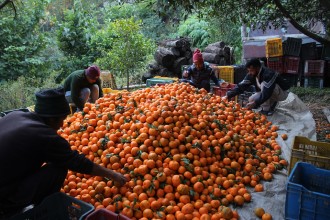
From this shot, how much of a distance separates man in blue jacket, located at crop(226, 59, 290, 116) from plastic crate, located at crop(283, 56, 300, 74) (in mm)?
4594

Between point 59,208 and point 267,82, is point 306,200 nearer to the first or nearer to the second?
point 59,208

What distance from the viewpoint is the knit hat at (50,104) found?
2330mm

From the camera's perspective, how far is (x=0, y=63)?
8.15 meters

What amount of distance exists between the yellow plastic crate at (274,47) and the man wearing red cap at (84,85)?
18.9ft

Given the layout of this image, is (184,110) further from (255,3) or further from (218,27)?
(218,27)

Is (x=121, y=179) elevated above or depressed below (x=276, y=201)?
above

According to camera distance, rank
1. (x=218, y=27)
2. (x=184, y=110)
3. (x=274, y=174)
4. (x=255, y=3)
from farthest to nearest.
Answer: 1. (x=218, y=27)
2. (x=255, y=3)
3. (x=184, y=110)
4. (x=274, y=174)

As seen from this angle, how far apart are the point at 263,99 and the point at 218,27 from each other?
31.9 feet

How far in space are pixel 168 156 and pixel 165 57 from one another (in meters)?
6.88

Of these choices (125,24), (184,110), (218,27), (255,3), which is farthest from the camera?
(218,27)

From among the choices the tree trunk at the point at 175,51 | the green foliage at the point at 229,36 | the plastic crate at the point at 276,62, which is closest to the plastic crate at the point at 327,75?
the plastic crate at the point at 276,62

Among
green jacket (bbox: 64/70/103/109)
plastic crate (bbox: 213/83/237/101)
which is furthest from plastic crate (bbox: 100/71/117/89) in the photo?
plastic crate (bbox: 213/83/237/101)

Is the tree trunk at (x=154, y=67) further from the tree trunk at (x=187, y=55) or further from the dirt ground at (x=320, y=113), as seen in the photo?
the dirt ground at (x=320, y=113)

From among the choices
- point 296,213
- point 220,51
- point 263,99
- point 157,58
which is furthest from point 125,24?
point 296,213
